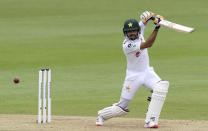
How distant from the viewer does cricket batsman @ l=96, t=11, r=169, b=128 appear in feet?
29.3

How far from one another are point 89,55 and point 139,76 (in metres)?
11.1

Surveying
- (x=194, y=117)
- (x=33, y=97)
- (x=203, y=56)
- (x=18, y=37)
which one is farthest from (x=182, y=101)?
(x=18, y=37)

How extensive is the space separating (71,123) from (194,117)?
2.44m

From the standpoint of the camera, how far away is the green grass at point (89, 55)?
1250 centimetres

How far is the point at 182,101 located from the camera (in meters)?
12.4

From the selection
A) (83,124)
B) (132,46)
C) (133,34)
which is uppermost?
(133,34)

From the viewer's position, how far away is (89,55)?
66.1ft

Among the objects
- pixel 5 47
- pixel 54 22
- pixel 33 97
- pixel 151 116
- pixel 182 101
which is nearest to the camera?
pixel 151 116

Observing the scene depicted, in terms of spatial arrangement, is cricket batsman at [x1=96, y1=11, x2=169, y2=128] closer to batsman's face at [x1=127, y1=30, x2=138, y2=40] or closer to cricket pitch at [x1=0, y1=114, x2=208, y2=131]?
batsman's face at [x1=127, y1=30, x2=138, y2=40]

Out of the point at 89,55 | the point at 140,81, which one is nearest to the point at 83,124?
the point at 140,81

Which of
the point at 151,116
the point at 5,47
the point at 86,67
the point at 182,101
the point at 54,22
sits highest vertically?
the point at 54,22

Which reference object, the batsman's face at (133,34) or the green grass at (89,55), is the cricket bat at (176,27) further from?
the green grass at (89,55)

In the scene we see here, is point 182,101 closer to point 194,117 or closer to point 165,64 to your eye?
point 194,117

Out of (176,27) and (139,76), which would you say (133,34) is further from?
(176,27)
